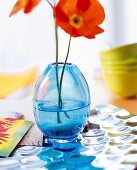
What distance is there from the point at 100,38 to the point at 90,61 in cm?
12

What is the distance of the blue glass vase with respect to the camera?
789 millimetres

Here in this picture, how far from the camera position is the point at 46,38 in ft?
6.95

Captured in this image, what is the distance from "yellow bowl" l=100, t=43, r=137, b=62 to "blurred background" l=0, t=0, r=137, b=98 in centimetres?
42

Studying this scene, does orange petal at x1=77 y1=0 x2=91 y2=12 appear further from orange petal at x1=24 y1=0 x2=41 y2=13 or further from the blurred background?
the blurred background

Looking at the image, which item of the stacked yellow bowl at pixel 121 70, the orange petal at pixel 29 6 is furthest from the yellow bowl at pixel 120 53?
the orange petal at pixel 29 6

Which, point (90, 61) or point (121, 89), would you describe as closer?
point (121, 89)

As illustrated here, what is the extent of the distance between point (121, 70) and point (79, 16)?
0.52 m

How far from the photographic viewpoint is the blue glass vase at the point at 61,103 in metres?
0.79

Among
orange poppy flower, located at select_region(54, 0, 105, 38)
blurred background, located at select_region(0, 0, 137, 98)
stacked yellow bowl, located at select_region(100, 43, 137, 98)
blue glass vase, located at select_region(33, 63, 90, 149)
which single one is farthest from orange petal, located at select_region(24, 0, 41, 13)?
blurred background, located at select_region(0, 0, 137, 98)

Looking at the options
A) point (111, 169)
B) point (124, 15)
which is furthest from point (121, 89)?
point (124, 15)

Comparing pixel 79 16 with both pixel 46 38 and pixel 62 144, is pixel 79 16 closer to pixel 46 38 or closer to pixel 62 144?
pixel 62 144

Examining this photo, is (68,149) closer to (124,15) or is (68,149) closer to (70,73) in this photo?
(70,73)

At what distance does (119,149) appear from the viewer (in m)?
0.78

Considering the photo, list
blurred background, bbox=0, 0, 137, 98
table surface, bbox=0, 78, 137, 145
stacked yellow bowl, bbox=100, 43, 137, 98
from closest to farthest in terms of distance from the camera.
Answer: table surface, bbox=0, 78, 137, 145
stacked yellow bowl, bbox=100, 43, 137, 98
blurred background, bbox=0, 0, 137, 98
